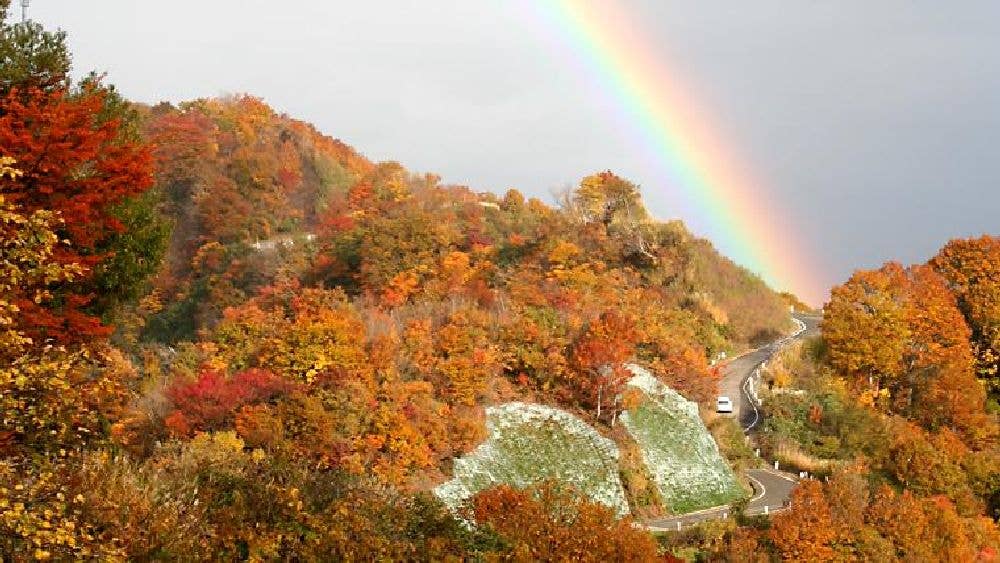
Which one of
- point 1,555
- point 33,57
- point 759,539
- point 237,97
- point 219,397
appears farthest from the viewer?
point 237,97

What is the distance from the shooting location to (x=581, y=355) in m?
29.9

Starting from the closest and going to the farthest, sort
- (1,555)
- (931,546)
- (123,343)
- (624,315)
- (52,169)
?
(1,555) < (52,169) < (931,546) < (624,315) < (123,343)

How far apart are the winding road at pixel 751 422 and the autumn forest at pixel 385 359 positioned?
0.70 meters

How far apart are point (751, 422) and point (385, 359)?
70.7 feet

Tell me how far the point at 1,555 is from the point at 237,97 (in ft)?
232

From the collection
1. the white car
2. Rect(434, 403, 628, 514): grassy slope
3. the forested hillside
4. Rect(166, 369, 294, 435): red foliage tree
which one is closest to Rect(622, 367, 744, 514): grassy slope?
the forested hillside

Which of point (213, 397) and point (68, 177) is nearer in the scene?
point (68, 177)

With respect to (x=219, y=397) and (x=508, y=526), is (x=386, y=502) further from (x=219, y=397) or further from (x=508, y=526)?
(x=219, y=397)

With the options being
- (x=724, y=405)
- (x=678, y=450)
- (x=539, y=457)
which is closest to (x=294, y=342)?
(x=539, y=457)

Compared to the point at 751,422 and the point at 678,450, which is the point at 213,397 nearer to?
the point at 678,450

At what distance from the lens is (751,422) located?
4009 centimetres

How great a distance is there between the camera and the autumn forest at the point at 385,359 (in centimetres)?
1283

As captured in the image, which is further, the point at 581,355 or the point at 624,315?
the point at 624,315

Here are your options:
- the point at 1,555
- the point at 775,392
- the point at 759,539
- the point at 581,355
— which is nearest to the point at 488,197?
the point at 775,392
